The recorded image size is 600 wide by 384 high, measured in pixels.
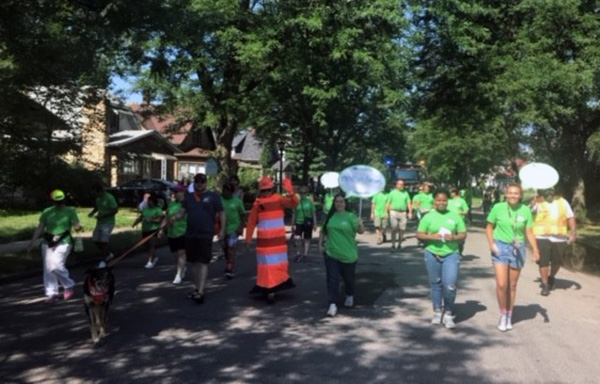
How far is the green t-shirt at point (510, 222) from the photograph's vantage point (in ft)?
23.3

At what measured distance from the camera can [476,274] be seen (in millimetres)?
11648

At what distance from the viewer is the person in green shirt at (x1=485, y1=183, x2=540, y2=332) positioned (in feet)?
23.1

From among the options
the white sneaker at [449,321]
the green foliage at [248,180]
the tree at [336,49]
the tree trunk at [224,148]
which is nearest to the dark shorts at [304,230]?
the white sneaker at [449,321]

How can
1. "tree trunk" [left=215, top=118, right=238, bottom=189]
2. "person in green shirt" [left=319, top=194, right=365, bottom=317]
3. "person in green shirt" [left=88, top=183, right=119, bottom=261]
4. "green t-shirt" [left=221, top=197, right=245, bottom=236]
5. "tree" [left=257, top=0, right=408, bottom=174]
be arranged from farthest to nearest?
"tree trunk" [left=215, top=118, right=238, bottom=189]
"tree" [left=257, top=0, right=408, bottom=174]
"green t-shirt" [left=221, top=197, right=245, bottom=236]
"person in green shirt" [left=88, top=183, right=119, bottom=261]
"person in green shirt" [left=319, top=194, right=365, bottom=317]

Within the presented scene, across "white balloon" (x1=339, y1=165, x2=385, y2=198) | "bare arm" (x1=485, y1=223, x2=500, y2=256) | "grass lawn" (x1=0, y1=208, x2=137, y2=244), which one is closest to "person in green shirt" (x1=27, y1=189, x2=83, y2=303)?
"white balloon" (x1=339, y1=165, x2=385, y2=198)

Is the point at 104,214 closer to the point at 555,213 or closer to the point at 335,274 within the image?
the point at 335,274

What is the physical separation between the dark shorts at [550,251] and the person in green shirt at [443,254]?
11.1 ft

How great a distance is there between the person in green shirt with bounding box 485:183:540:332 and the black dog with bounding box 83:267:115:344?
4405mm

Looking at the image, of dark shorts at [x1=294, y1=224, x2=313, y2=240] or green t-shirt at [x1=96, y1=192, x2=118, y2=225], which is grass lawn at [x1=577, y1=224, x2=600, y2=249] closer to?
dark shorts at [x1=294, y1=224, x2=313, y2=240]

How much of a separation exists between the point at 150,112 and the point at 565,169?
25.5 metres

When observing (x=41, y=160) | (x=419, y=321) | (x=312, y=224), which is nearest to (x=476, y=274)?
(x=312, y=224)

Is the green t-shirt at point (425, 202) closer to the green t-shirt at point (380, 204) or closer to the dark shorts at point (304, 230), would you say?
the green t-shirt at point (380, 204)

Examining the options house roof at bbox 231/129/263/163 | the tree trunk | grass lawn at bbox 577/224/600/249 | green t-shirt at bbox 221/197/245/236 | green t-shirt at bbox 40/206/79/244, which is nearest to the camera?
green t-shirt at bbox 40/206/79/244

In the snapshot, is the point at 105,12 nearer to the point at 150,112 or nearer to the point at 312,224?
the point at 312,224
